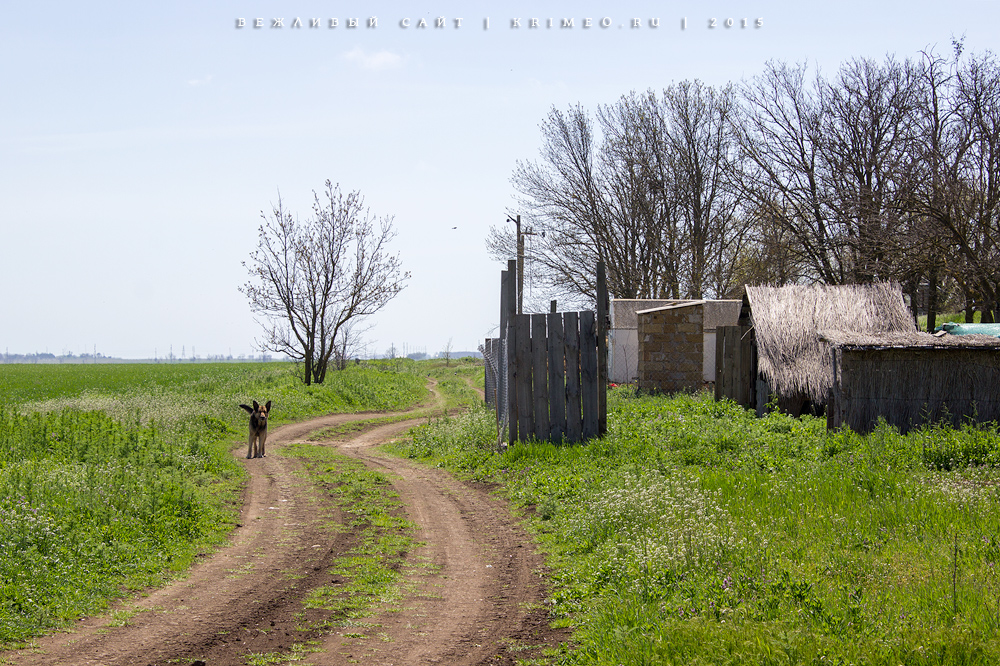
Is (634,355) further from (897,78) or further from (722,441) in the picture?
(722,441)

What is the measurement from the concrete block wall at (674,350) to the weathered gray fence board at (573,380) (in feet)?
35.0

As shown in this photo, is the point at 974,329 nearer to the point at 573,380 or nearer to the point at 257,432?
the point at 573,380

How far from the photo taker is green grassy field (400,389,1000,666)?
4090mm

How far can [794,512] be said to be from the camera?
6.81 m

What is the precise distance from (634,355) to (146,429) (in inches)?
738

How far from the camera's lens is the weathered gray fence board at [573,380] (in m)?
11.7

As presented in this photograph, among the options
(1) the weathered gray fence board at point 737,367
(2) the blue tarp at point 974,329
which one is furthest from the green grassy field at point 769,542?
(2) the blue tarp at point 974,329

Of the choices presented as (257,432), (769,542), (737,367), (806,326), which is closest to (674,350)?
(737,367)

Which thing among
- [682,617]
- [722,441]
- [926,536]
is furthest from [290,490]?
[926,536]

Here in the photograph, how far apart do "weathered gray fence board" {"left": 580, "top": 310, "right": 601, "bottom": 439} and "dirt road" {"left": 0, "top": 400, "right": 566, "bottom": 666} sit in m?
3.07

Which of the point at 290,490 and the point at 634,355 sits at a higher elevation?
the point at 634,355

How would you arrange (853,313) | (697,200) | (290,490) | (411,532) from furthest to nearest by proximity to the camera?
(697,200) → (853,313) → (290,490) → (411,532)

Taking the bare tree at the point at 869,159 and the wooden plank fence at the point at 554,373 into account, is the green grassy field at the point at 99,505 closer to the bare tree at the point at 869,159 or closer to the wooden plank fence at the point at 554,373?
the wooden plank fence at the point at 554,373

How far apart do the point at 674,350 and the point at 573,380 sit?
1104 centimetres
